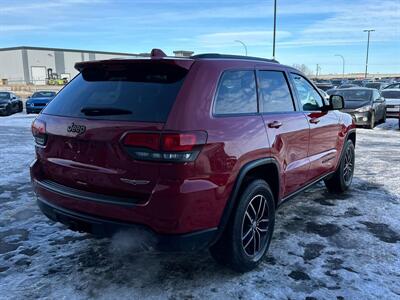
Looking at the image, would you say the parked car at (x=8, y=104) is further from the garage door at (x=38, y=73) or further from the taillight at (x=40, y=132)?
the garage door at (x=38, y=73)

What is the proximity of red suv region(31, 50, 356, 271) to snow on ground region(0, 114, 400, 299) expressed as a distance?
0.93 feet

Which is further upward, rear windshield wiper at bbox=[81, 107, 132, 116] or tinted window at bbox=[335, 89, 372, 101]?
rear windshield wiper at bbox=[81, 107, 132, 116]

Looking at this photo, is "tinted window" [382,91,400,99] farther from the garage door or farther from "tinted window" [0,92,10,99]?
the garage door

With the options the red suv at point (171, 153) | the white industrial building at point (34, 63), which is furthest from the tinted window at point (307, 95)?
the white industrial building at point (34, 63)

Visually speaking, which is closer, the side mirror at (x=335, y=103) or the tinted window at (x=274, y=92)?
the tinted window at (x=274, y=92)

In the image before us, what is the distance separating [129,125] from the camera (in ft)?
9.43

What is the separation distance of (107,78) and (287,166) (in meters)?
1.90

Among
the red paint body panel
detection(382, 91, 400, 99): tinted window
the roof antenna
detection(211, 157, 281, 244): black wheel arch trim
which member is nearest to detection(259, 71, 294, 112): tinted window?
the red paint body panel

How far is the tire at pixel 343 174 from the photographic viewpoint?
19.1ft

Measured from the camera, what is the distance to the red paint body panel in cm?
279

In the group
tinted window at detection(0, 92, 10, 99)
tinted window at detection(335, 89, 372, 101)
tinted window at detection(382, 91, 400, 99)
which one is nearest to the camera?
tinted window at detection(335, 89, 372, 101)

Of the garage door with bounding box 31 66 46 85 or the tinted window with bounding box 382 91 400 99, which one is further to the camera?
the garage door with bounding box 31 66 46 85

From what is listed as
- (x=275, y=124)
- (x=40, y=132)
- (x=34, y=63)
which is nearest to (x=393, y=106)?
(x=275, y=124)

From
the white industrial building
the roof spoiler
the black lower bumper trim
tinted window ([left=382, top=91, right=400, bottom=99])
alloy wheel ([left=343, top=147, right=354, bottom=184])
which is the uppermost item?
the white industrial building
